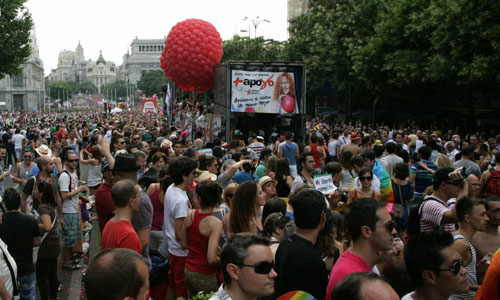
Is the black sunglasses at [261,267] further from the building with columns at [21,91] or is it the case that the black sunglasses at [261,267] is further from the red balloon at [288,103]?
the building with columns at [21,91]

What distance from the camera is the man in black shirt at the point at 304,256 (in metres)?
3.60

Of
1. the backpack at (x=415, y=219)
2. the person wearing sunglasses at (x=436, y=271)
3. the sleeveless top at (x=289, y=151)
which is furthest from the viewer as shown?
the sleeveless top at (x=289, y=151)

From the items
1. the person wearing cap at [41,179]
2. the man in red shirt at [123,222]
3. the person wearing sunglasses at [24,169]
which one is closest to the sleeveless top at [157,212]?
the person wearing cap at [41,179]

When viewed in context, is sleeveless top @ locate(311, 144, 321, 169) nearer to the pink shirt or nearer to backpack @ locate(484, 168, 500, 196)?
backpack @ locate(484, 168, 500, 196)

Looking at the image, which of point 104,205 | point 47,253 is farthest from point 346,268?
point 47,253

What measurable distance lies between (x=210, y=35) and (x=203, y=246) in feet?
47.4

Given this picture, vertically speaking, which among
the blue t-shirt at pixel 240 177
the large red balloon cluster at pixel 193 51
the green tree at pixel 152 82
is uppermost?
the green tree at pixel 152 82

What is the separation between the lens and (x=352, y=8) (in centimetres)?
3322

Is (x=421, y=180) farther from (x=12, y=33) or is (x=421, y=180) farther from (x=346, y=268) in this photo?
(x=12, y=33)

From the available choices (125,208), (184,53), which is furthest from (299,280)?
(184,53)

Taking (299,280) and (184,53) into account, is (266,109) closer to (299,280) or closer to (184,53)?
(184,53)

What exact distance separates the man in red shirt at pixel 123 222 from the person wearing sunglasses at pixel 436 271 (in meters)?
2.24

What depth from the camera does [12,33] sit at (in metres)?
30.0

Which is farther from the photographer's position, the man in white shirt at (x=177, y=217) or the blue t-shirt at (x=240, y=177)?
the blue t-shirt at (x=240, y=177)
